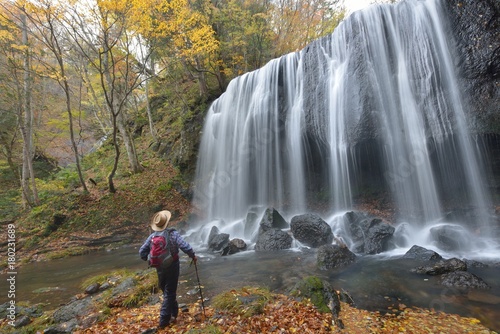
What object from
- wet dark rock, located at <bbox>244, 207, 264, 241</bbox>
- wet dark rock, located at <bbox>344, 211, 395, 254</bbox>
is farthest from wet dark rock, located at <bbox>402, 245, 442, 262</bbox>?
wet dark rock, located at <bbox>244, 207, 264, 241</bbox>

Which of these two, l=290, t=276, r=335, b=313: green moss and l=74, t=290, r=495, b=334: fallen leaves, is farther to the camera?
l=290, t=276, r=335, b=313: green moss

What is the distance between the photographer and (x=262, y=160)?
14031 millimetres

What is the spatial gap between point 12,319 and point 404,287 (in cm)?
789

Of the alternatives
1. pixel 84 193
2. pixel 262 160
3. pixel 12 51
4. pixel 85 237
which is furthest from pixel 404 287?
Answer: pixel 12 51

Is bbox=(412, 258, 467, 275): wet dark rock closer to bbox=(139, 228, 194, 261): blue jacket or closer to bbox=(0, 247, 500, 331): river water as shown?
bbox=(0, 247, 500, 331): river water

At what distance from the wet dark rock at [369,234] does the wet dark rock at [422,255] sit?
881mm

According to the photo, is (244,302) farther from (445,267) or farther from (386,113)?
(386,113)

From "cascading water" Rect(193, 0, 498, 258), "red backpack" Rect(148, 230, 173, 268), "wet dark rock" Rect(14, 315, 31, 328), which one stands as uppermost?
"cascading water" Rect(193, 0, 498, 258)

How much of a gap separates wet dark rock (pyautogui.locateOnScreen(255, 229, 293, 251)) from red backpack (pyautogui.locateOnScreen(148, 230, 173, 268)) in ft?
18.7

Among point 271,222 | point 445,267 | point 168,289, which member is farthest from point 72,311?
point 445,267

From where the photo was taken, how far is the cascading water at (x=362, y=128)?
362 inches

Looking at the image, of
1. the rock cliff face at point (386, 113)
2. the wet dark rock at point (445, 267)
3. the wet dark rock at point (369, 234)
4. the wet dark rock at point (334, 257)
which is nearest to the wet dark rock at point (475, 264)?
the wet dark rock at point (445, 267)

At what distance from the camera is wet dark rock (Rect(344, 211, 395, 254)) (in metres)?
8.19

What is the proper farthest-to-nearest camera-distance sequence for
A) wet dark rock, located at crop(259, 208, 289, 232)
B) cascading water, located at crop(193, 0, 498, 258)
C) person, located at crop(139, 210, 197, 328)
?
1. wet dark rock, located at crop(259, 208, 289, 232)
2. cascading water, located at crop(193, 0, 498, 258)
3. person, located at crop(139, 210, 197, 328)
